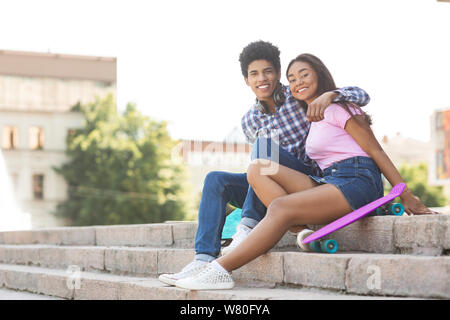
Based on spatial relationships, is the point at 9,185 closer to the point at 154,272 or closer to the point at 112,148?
the point at 112,148

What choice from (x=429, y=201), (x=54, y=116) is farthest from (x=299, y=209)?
(x=429, y=201)

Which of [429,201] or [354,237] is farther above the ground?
[354,237]

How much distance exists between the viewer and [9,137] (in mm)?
39188

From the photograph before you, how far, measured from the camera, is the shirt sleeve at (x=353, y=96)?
4.02 m

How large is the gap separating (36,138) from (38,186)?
2.99 meters

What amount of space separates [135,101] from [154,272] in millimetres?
32863

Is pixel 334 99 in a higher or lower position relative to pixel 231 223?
higher

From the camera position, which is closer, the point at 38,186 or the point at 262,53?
the point at 262,53

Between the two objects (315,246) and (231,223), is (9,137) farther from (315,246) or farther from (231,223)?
(315,246)

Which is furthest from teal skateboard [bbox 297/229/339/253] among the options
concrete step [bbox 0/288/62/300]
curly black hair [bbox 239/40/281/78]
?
concrete step [bbox 0/288/62/300]

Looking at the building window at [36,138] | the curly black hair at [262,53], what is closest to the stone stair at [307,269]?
the curly black hair at [262,53]

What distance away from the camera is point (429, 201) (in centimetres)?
4822

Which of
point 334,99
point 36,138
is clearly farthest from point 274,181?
point 36,138

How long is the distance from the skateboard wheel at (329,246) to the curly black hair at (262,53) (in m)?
1.41
